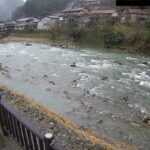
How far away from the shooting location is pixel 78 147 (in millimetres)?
6195

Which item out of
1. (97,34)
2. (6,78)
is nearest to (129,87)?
(6,78)

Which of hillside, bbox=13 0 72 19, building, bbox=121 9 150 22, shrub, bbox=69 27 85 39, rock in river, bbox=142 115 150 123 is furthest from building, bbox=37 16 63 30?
rock in river, bbox=142 115 150 123

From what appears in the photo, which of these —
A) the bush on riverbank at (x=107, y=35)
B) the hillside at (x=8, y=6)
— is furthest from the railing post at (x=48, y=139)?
the hillside at (x=8, y=6)

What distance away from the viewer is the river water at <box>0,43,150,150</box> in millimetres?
9906

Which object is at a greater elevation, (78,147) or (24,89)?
(78,147)

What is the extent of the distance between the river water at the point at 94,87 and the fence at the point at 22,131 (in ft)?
15.2

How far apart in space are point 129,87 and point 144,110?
3.68m

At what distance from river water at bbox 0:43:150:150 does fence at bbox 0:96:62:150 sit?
15.2ft

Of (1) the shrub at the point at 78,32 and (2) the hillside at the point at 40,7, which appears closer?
(1) the shrub at the point at 78,32

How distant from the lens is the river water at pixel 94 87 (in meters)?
9.91

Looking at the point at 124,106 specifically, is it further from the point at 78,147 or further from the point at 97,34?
the point at 97,34

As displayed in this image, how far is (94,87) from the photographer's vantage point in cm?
1509

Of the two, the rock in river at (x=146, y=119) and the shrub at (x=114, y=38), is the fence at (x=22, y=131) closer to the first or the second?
the rock in river at (x=146, y=119)

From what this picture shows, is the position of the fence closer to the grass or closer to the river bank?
the grass
